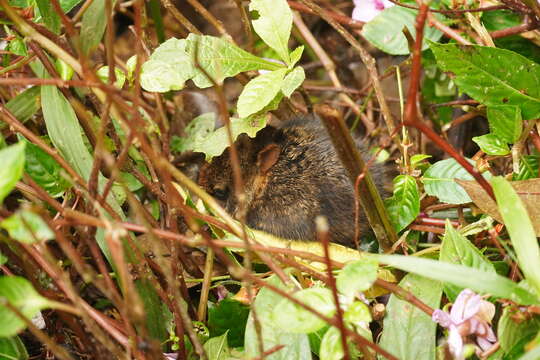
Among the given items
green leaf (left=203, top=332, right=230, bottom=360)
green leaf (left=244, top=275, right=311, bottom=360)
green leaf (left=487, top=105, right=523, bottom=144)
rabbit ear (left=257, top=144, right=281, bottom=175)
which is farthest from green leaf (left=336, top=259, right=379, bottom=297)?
rabbit ear (left=257, top=144, right=281, bottom=175)

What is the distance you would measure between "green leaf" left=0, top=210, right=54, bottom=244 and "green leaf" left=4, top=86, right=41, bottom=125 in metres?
0.96

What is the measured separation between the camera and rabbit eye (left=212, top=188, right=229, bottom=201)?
2.98m

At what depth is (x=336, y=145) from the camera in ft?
5.99

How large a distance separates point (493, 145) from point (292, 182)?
87 cm

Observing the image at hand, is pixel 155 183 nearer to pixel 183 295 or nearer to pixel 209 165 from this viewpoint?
pixel 183 295

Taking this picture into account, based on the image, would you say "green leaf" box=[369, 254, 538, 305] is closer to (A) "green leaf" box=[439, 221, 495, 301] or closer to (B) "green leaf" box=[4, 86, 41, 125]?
(A) "green leaf" box=[439, 221, 495, 301]

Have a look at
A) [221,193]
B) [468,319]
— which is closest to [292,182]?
[221,193]

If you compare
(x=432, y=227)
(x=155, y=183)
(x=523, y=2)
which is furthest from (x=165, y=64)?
(x=523, y=2)

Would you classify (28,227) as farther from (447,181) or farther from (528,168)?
(528,168)

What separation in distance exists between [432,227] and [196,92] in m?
1.47

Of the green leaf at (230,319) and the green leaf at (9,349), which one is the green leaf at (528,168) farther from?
the green leaf at (9,349)

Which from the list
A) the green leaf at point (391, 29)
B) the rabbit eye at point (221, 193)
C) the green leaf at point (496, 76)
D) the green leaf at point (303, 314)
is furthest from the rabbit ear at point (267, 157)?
the green leaf at point (303, 314)

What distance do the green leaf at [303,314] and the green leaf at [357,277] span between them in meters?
0.05

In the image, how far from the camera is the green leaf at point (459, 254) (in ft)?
6.01
